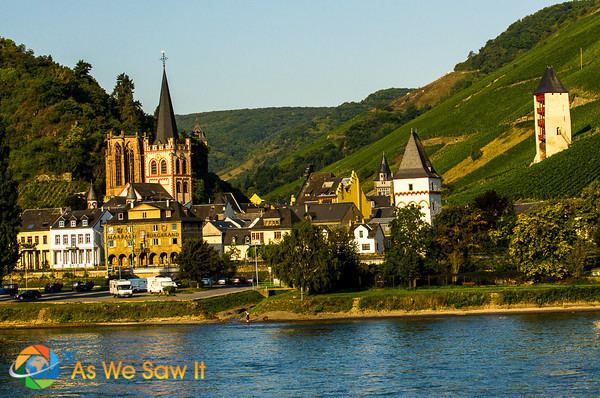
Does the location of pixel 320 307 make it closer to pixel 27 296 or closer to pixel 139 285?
pixel 139 285

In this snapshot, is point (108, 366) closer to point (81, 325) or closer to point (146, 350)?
point (146, 350)

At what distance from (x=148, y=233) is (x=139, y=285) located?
20108 millimetres

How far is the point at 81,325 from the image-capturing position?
9406 cm

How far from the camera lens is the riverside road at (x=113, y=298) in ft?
331

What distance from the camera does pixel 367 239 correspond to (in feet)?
406

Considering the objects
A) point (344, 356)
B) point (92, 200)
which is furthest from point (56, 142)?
point (344, 356)

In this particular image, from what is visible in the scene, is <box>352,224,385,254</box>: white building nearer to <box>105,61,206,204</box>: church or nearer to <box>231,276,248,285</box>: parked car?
<box>231,276,248,285</box>: parked car

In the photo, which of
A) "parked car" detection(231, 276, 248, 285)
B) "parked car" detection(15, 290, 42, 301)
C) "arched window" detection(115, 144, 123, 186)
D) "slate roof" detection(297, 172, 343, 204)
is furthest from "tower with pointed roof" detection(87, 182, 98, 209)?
"parked car" detection(15, 290, 42, 301)

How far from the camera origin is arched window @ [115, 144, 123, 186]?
177 meters

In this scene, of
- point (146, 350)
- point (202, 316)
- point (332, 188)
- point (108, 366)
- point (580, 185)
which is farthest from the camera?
point (332, 188)

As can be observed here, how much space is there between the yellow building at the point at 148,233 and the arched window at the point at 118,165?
1628 inches

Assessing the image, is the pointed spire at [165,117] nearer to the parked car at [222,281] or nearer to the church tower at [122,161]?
the church tower at [122,161]

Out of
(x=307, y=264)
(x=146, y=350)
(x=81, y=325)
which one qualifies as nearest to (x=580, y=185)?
(x=307, y=264)

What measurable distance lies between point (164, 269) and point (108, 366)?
54.4 meters
